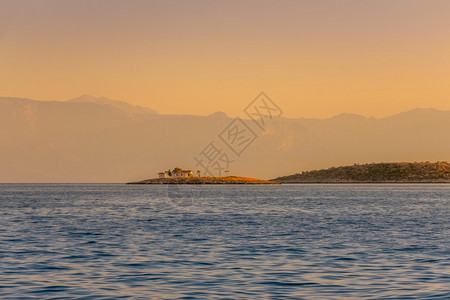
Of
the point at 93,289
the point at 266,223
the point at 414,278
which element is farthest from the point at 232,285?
the point at 266,223

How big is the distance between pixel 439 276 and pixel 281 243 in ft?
48.7

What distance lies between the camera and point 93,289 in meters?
26.3

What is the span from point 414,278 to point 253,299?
870 centimetres

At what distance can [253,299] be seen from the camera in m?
24.3

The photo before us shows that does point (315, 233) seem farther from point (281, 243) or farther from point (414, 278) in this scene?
point (414, 278)

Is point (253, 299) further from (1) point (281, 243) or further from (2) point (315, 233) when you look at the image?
(2) point (315, 233)

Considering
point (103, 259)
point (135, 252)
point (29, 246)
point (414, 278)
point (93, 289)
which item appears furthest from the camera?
point (29, 246)

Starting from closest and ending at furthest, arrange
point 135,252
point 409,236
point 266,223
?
1. point 135,252
2. point 409,236
3. point 266,223

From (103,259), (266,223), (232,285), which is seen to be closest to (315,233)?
(266,223)

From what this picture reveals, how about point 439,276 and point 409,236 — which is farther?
point 409,236

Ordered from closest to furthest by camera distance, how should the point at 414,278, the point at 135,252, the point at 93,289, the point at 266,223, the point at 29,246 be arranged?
the point at 93,289
the point at 414,278
the point at 135,252
the point at 29,246
the point at 266,223

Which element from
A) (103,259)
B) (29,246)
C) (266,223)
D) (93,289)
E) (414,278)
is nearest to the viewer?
(93,289)

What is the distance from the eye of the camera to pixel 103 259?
115ft

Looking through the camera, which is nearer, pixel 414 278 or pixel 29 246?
pixel 414 278
